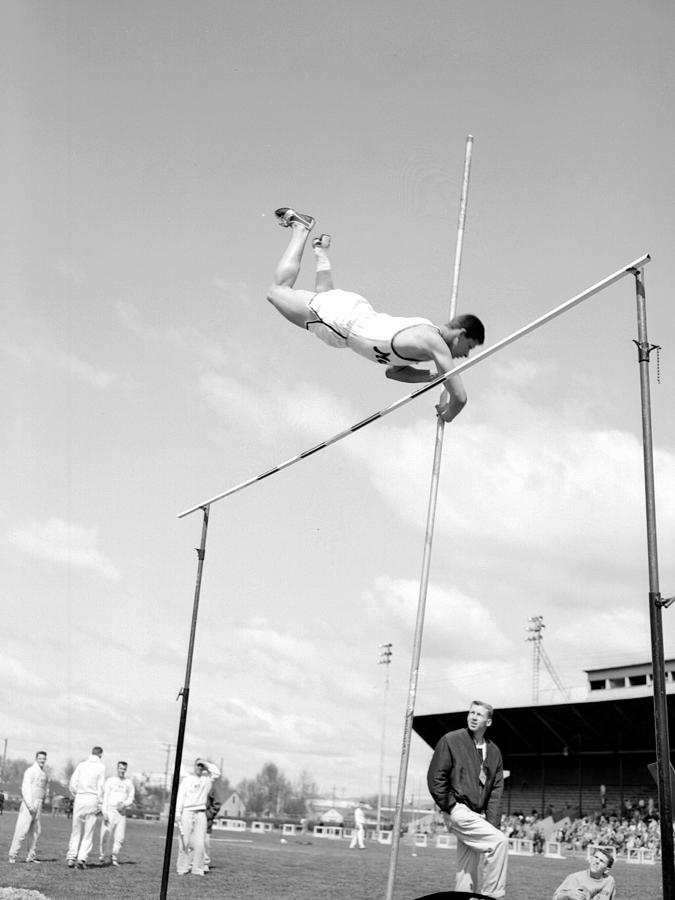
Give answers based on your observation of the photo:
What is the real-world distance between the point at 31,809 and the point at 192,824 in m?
1.94

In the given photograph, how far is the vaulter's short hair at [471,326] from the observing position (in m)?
6.41

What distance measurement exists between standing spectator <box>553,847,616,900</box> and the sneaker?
15.6 feet

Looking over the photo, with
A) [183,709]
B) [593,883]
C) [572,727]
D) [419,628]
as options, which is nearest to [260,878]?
[183,709]

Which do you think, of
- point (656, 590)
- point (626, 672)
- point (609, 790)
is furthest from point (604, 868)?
point (626, 672)

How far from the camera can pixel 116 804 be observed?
12.9 metres

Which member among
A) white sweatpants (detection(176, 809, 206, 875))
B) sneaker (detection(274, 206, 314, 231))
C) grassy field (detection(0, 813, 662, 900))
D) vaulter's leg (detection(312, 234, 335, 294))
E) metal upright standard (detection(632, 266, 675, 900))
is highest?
sneaker (detection(274, 206, 314, 231))

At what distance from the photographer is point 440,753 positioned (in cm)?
650

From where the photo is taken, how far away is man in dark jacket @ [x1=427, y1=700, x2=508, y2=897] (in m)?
6.30

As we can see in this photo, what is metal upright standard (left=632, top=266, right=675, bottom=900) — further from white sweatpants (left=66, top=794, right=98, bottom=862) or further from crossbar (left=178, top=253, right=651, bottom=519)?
white sweatpants (left=66, top=794, right=98, bottom=862)

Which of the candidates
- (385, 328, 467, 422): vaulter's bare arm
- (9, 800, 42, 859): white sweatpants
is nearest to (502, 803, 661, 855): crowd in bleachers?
Answer: (9, 800, 42, 859): white sweatpants

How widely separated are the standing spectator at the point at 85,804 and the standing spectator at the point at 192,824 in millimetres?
1022

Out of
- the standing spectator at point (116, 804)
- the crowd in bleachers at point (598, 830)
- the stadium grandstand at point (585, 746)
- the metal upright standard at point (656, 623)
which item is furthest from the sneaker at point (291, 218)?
the stadium grandstand at point (585, 746)

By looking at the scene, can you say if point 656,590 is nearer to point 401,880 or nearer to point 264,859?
point 401,880

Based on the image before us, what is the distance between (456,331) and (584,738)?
102 feet
